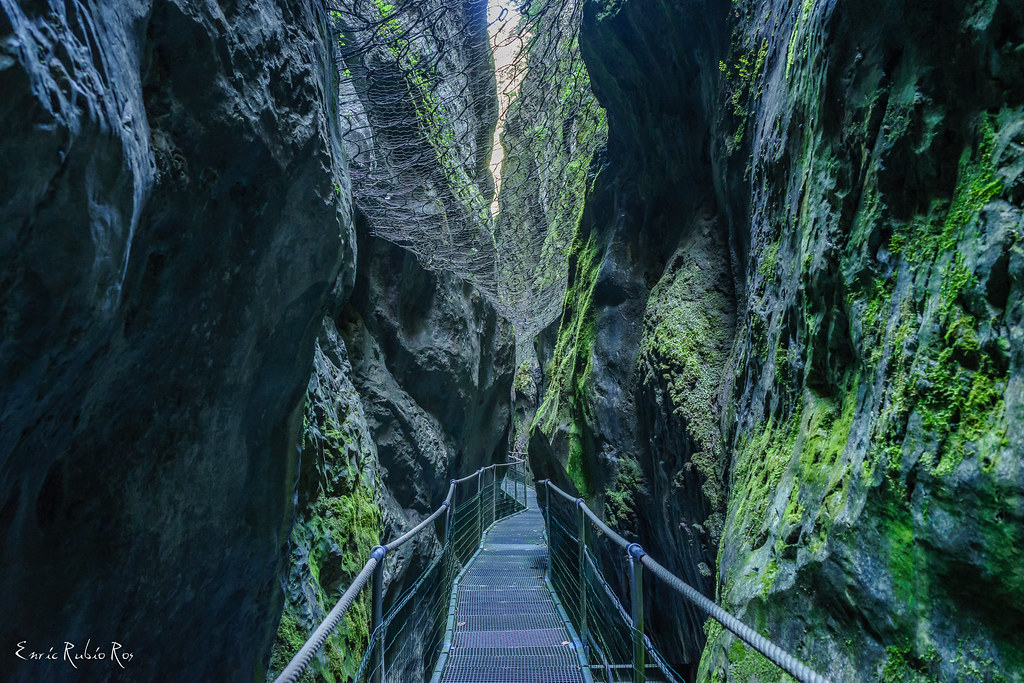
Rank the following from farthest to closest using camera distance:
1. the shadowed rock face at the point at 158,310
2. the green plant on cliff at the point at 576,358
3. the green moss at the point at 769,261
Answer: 1. the green plant on cliff at the point at 576,358
2. the green moss at the point at 769,261
3. the shadowed rock face at the point at 158,310

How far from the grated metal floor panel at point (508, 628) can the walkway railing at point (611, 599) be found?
0.21 m

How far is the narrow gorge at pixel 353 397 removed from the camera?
1377 mm

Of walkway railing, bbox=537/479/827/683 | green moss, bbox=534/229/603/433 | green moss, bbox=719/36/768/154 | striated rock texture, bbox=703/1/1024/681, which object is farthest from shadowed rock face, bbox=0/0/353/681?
green moss, bbox=534/229/603/433

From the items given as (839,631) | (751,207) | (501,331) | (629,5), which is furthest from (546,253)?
(839,631)

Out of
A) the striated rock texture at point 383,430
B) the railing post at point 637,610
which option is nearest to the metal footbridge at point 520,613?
the railing post at point 637,610

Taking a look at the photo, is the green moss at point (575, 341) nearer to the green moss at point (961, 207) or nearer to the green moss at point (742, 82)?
the green moss at point (742, 82)

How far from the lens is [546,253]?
9734mm

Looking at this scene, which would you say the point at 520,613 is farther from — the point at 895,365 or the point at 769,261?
the point at 895,365

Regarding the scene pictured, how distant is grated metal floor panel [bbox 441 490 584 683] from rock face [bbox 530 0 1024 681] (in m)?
0.99

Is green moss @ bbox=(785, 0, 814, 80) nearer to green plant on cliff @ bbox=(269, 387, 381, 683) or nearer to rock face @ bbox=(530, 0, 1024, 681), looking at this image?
rock face @ bbox=(530, 0, 1024, 681)

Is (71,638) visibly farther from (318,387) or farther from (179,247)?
(318,387)

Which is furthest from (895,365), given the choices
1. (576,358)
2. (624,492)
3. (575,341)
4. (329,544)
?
(575,341)

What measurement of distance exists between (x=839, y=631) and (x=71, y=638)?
2.55 meters

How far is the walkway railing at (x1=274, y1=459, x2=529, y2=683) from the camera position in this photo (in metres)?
1.87
